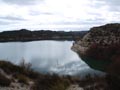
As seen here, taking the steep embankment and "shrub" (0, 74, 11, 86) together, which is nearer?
"shrub" (0, 74, 11, 86)

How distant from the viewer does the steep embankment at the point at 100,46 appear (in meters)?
68.4

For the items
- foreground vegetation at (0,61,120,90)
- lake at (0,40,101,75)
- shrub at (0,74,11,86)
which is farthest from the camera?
lake at (0,40,101,75)

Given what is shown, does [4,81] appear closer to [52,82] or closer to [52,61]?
[52,82]

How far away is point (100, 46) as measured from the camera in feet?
269

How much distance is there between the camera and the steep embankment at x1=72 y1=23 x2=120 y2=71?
68.4 metres

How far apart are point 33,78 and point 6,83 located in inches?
168

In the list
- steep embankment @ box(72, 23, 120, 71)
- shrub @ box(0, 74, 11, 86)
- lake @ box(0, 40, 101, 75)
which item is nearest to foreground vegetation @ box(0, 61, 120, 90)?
shrub @ box(0, 74, 11, 86)

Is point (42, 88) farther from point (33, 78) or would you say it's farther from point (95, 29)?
point (95, 29)

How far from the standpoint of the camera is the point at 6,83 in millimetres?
16625

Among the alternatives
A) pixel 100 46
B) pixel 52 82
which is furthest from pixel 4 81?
pixel 100 46

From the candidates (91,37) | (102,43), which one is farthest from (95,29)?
(102,43)

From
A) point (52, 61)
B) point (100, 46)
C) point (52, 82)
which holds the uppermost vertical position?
point (52, 82)

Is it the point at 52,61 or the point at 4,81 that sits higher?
the point at 4,81

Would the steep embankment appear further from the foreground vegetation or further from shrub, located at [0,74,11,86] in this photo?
shrub, located at [0,74,11,86]
